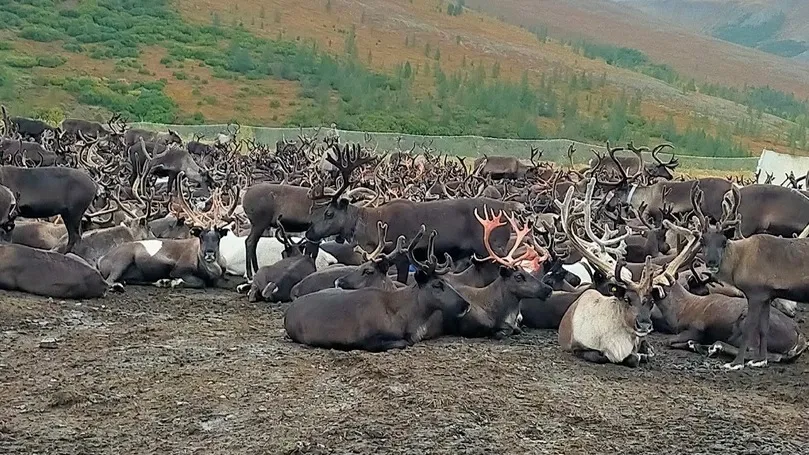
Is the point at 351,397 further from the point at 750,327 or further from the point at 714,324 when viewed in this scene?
the point at 714,324

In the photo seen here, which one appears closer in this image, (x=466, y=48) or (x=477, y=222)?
(x=477, y=222)

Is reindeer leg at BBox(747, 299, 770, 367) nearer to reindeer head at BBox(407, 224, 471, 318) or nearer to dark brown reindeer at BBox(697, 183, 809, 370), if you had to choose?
dark brown reindeer at BBox(697, 183, 809, 370)

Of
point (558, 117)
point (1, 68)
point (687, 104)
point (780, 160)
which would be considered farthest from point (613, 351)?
point (687, 104)

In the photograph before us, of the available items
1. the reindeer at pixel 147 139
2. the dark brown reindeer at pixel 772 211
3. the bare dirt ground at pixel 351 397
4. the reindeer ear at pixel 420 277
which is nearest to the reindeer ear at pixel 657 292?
the bare dirt ground at pixel 351 397

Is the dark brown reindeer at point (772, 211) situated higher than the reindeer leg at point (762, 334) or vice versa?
the dark brown reindeer at point (772, 211)

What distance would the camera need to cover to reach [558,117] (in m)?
64.7

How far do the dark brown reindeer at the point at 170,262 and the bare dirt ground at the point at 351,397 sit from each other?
7.16 feet

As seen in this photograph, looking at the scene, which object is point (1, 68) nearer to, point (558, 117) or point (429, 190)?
point (558, 117)

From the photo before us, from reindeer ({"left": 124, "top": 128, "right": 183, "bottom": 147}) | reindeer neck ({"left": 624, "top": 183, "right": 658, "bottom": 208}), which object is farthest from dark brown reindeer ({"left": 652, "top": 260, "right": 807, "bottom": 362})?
reindeer ({"left": 124, "top": 128, "right": 183, "bottom": 147})

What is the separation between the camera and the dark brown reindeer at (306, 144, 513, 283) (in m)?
11.8

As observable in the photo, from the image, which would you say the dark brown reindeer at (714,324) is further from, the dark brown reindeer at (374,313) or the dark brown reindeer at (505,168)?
the dark brown reindeer at (505,168)

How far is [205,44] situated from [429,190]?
53.4m

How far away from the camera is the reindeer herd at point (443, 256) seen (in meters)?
8.79

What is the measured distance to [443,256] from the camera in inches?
467
